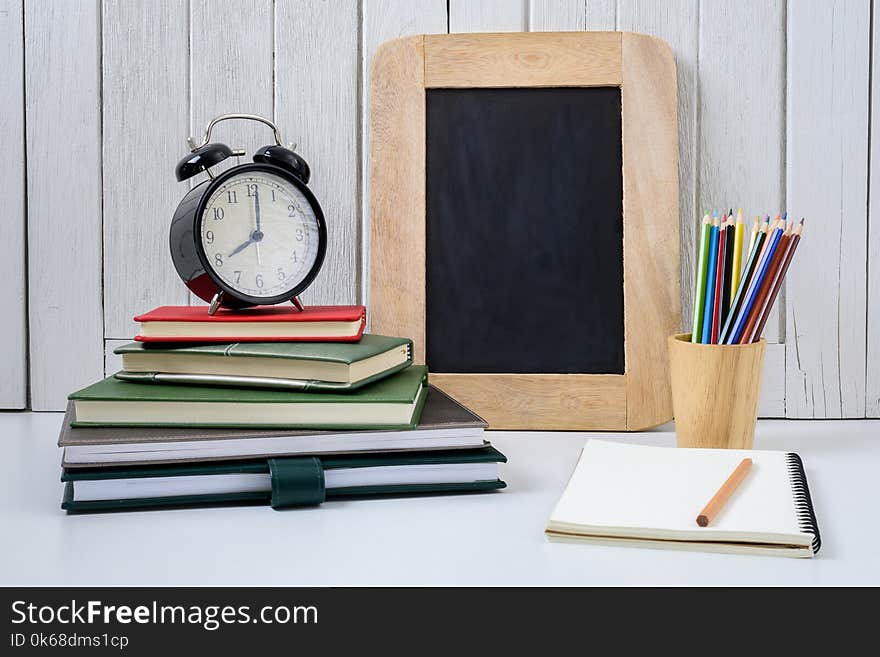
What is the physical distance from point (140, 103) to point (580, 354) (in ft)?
2.22

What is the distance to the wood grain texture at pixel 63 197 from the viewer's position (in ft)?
3.87

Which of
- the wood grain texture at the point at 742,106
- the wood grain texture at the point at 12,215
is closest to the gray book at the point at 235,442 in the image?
the wood grain texture at the point at 12,215

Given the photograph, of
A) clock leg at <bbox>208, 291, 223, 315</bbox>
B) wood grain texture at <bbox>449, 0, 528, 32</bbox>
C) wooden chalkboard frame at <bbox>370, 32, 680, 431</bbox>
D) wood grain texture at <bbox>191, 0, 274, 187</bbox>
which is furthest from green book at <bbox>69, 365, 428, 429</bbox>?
wood grain texture at <bbox>449, 0, 528, 32</bbox>

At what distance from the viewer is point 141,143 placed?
1181 millimetres

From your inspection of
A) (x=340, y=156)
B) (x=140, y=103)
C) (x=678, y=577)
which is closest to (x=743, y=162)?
(x=340, y=156)

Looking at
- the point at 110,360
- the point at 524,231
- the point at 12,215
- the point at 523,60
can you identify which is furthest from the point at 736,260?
the point at 12,215

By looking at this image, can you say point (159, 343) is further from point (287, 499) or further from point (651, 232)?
point (651, 232)

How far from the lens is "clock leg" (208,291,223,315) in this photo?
906 mm

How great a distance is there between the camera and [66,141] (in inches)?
46.7

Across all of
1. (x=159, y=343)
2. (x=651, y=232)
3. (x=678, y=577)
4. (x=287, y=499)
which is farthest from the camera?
(x=651, y=232)

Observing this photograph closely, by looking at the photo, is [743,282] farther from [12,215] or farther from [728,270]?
[12,215]

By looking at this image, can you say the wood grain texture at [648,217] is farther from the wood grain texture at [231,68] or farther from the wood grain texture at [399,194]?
the wood grain texture at [231,68]

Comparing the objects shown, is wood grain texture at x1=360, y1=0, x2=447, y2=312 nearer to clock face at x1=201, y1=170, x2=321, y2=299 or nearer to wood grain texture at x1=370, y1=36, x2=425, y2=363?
wood grain texture at x1=370, y1=36, x2=425, y2=363

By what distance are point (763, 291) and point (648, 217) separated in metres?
0.21
